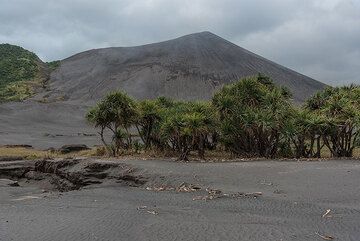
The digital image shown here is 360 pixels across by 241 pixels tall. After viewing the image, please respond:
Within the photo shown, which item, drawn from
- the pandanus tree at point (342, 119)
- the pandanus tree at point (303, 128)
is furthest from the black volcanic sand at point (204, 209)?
the pandanus tree at point (303, 128)

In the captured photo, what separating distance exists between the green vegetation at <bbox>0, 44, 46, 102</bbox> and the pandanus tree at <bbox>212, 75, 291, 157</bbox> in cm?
7301

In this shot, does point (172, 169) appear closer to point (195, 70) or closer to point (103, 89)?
point (103, 89)

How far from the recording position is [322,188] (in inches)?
634

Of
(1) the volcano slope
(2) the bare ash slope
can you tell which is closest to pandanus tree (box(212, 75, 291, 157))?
(1) the volcano slope

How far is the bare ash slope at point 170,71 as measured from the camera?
99.9m

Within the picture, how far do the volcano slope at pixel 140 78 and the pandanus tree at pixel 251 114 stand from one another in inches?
1500

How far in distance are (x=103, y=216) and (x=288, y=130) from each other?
1665 cm

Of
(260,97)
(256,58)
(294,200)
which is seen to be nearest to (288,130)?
(260,97)

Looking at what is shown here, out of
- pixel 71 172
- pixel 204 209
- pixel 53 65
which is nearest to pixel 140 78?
pixel 53 65

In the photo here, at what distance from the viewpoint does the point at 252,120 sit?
2712 cm

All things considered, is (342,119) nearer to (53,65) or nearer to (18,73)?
(18,73)

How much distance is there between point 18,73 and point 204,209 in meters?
116

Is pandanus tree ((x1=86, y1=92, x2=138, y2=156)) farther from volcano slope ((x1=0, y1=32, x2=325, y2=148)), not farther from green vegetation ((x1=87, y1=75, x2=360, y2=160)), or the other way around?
volcano slope ((x1=0, y1=32, x2=325, y2=148))

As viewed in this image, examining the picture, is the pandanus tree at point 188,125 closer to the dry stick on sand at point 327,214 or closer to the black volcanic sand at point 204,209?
the black volcanic sand at point 204,209
